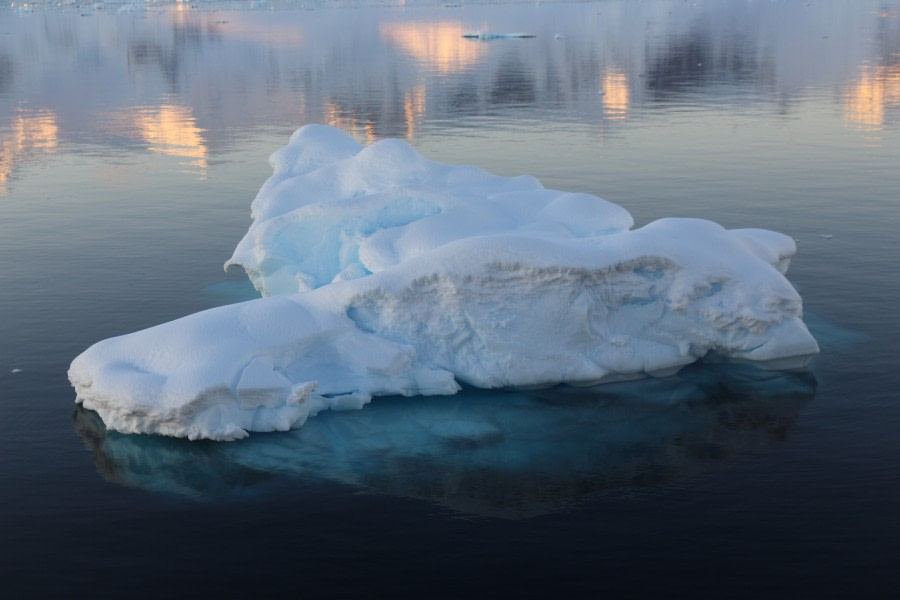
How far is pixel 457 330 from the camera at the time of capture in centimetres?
2256

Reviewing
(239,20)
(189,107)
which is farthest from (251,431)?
(239,20)

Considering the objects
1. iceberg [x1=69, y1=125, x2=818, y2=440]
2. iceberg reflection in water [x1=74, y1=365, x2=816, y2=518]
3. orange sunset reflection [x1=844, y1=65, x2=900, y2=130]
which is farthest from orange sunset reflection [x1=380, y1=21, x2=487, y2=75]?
iceberg reflection in water [x1=74, y1=365, x2=816, y2=518]

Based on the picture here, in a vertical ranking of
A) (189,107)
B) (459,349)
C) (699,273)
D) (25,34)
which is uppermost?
(25,34)

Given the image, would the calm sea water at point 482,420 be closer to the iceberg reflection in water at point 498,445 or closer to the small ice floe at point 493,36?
the iceberg reflection in water at point 498,445

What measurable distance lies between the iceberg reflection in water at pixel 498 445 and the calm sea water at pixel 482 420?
0.06 m

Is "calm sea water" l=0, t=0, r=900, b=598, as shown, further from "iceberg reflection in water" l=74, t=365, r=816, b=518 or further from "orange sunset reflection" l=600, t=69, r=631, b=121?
"orange sunset reflection" l=600, t=69, r=631, b=121

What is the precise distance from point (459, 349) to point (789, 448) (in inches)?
284

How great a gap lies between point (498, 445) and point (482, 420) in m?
1.11

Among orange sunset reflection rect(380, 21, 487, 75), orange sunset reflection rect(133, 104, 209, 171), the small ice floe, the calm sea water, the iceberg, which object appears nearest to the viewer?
the calm sea water

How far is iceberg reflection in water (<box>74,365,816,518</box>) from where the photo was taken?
19000 mm

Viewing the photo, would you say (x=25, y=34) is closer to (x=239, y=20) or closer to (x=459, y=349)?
(x=239, y=20)

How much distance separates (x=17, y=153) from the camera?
52.6 m

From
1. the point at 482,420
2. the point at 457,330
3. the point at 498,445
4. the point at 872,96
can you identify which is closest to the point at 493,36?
the point at 872,96

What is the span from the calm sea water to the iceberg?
1.90 feet
